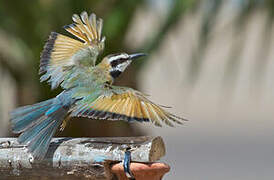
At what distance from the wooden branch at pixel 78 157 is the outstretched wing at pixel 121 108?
6 cm

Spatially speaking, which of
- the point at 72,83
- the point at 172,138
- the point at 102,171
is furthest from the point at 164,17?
the point at 172,138

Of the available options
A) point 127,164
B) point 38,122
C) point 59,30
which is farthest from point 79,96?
point 59,30

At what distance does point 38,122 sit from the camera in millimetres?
1791

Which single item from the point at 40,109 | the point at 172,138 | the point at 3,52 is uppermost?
the point at 3,52

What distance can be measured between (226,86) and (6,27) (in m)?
1.36

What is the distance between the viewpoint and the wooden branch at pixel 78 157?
5.31 ft

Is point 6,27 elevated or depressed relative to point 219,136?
elevated

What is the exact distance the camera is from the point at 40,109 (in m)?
1.83

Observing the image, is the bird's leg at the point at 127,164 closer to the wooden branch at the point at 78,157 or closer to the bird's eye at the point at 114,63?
the wooden branch at the point at 78,157

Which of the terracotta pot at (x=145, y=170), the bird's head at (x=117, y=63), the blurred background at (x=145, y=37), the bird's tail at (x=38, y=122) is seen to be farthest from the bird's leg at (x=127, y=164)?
the blurred background at (x=145, y=37)

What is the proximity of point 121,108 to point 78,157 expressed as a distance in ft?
0.53

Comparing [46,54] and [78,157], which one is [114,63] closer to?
[46,54]

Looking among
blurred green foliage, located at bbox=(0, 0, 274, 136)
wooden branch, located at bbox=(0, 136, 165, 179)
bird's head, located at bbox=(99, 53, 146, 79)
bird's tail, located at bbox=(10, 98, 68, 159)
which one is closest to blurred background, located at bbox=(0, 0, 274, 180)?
blurred green foliage, located at bbox=(0, 0, 274, 136)

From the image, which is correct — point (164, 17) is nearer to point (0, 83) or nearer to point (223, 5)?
point (223, 5)
